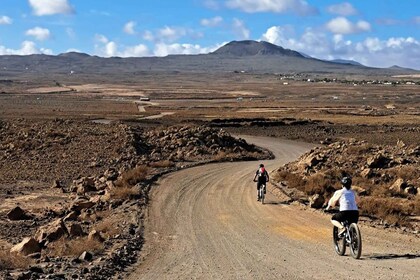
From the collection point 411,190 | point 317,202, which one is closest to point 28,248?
point 317,202

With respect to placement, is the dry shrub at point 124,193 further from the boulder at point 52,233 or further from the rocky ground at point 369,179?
the rocky ground at point 369,179

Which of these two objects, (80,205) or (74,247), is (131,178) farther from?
(74,247)

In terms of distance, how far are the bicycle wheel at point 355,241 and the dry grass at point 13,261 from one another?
809 centimetres

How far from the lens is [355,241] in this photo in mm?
13586

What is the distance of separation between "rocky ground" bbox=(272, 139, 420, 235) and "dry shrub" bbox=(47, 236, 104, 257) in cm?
920

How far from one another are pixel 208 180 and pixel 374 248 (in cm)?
1624

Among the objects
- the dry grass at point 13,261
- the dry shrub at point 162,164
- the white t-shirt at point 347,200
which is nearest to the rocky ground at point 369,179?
the white t-shirt at point 347,200

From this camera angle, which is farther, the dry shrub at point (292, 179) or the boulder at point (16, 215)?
the dry shrub at point (292, 179)


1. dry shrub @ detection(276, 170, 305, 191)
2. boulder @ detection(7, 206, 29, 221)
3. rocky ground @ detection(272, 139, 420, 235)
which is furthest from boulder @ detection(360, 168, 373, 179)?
boulder @ detection(7, 206, 29, 221)

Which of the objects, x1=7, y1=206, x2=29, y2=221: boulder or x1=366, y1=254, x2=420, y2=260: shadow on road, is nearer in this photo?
x1=366, y1=254, x2=420, y2=260: shadow on road

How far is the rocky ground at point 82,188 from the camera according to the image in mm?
14609

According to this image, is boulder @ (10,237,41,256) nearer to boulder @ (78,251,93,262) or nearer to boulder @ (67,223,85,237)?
boulder @ (67,223,85,237)

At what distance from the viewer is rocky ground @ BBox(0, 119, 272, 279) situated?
14609mm

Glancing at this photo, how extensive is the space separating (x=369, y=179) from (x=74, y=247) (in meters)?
Answer: 16.4
